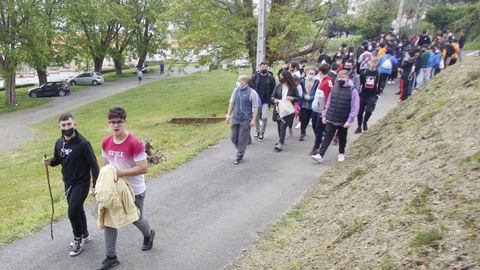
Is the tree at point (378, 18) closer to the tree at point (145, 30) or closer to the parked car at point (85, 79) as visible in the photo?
the tree at point (145, 30)

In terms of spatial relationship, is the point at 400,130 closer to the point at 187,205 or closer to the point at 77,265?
the point at 187,205

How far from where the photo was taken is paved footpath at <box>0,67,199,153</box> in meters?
18.5

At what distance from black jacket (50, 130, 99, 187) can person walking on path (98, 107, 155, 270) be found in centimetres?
33

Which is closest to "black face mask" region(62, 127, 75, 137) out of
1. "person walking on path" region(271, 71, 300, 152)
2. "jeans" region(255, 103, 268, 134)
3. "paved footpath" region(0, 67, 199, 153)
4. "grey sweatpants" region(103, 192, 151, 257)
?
"grey sweatpants" region(103, 192, 151, 257)

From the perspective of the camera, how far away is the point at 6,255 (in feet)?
16.6

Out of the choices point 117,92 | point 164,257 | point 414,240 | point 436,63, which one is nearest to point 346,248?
point 414,240

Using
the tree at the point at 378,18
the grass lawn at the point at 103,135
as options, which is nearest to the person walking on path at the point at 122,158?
the grass lawn at the point at 103,135

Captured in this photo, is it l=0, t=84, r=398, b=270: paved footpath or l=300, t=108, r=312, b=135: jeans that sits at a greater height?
l=300, t=108, r=312, b=135: jeans

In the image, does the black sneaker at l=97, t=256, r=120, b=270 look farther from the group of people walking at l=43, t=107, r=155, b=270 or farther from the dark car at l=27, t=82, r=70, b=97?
the dark car at l=27, t=82, r=70, b=97

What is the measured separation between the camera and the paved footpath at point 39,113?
18500mm

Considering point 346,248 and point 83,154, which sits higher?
point 83,154

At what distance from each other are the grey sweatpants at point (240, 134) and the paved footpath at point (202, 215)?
0.35 m

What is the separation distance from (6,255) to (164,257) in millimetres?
2105

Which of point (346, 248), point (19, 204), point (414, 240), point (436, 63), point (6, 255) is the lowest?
point (19, 204)
